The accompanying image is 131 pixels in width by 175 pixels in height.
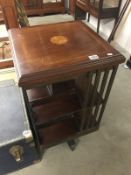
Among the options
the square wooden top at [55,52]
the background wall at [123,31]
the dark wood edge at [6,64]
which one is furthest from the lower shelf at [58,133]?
the background wall at [123,31]

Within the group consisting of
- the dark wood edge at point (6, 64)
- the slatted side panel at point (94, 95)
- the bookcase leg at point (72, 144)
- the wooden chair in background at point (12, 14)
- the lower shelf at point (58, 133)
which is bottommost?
the bookcase leg at point (72, 144)

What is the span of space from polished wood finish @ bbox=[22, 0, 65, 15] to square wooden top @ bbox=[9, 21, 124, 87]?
105 inches

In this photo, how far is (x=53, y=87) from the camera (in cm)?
105

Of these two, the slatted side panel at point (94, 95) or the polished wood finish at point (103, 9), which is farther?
the polished wood finish at point (103, 9)

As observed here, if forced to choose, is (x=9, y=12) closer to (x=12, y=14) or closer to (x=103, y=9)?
(x=12, y=14)

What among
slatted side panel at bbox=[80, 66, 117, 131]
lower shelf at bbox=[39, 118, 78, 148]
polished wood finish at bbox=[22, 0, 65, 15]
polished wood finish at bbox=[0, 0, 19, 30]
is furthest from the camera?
polished wood finish at bbox=[22, 0, 65, 15]

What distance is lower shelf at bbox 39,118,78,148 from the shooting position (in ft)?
3.79

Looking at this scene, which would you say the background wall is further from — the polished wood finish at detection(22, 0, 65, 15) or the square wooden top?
the square wooden top

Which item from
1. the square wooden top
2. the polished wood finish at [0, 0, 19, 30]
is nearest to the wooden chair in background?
the polished wood finish at [0, 0, 19, 30]

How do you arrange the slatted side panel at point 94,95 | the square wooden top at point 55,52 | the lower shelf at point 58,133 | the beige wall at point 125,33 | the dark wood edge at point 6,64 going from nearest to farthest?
1. the square wooden top at point 55,52
2. the slatted side panel at point 94,95
3. the lower shelf at point 58,133
4. the dark wood edge at point 6,64
5. the beige wall at point 125,33

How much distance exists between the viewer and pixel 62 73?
75 centimetres

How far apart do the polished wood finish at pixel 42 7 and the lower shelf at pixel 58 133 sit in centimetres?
291

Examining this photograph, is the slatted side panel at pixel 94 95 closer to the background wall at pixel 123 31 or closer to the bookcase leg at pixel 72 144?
the bookcase leg at pixel 72 144

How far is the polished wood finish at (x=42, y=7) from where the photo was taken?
3.36 m
